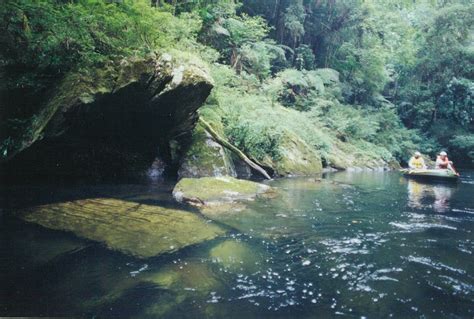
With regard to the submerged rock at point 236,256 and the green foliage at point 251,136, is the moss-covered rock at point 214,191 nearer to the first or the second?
the submerged rock at point 236,256

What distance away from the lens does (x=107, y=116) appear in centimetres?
886

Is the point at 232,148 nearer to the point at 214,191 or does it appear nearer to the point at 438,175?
the point at 214,191

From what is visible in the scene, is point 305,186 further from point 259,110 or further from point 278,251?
point 278,251

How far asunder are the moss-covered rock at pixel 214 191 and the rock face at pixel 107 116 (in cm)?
223

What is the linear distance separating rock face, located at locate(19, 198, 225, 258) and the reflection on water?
5.76 meters

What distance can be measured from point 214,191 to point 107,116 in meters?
3.41

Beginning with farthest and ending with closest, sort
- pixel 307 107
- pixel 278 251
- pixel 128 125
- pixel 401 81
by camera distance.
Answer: pixel 401 81 < pixel 307 107 < pixel 128 125 < pixel 278 251

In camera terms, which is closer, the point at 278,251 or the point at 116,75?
the point at 278,251

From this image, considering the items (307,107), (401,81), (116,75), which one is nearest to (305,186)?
(116,75)

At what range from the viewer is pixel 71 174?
397 inches

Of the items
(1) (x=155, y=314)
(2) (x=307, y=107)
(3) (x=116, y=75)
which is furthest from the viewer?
(2) (x=307, y=107)

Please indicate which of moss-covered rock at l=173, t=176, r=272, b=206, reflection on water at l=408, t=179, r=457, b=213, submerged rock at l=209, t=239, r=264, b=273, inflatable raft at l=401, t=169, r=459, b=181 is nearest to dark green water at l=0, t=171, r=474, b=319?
submerged rock at l=209, t=239, r=264, b=273

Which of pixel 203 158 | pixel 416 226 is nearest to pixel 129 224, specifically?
pixel 416 226

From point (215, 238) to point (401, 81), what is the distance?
34.4 meters
